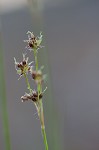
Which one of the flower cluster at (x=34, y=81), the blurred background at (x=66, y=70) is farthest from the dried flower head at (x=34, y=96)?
the blurred background at (x=66, y=70)

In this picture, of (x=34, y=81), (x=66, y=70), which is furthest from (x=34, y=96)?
(x=66, y=70)

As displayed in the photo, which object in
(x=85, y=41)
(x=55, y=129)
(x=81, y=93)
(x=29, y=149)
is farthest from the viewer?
(x=85, y=41)

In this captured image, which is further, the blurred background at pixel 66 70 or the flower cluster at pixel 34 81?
the blurred background at pixel 66 70

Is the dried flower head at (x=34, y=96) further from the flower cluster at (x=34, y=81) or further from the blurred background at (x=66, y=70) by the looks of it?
the blurred background at (x=66, y=70)

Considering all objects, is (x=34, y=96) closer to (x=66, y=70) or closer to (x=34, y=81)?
(x=34, y=81)

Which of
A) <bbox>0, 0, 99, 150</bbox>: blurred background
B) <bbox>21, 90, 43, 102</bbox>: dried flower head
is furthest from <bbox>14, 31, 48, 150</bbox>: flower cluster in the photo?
<bbox>0, 0, 99, 150</bbox>: blurred background

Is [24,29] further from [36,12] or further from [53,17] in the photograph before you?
[36,12]

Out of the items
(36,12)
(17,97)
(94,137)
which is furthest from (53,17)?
(36,12)

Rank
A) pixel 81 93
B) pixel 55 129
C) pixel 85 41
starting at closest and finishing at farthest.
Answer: pixel 55 129 → pixel 81 93 → pixel 85 41
